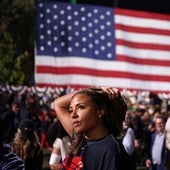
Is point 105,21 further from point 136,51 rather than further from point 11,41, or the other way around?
point 11,41

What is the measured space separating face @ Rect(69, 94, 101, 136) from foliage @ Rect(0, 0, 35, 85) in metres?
37.2

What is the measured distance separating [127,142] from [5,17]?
113ft

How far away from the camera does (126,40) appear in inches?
348

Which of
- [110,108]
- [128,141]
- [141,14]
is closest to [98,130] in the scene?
[110,108]

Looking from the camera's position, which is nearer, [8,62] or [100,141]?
[100,141]

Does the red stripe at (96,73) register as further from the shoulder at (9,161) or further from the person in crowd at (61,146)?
the shoulder at (9,161)

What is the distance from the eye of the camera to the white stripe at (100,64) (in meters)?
8.20

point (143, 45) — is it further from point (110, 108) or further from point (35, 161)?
point (110, 108)

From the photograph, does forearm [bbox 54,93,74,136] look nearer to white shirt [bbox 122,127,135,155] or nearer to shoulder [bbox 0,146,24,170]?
shoulder [bbox 0,146,24,170]

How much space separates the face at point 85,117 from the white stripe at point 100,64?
4.98 meters

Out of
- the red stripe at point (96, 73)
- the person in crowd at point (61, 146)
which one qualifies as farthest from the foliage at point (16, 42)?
the person in crowd at point (61, 146)

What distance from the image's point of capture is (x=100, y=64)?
8.77m

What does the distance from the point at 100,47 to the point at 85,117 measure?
5745 mm

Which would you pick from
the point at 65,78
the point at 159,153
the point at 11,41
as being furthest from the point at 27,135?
the point at 11,41
